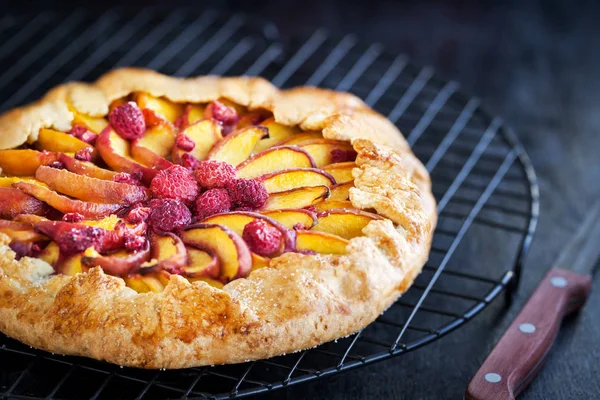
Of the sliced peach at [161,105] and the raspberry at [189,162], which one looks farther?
the sliced peach at [161,105]

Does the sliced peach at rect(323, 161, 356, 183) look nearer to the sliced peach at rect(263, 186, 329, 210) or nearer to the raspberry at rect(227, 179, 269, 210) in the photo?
the sliced peach at rect(263, 186, 329, 210)

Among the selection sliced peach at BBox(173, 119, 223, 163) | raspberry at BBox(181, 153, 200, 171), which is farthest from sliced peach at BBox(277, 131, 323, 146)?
raspberry at BBox(181, 153, 200, 171)

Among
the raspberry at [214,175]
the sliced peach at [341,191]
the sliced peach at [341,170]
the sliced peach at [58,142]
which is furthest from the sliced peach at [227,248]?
the sliced peach at [58,142]

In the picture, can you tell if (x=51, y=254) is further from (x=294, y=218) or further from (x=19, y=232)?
(x=294, y=218)

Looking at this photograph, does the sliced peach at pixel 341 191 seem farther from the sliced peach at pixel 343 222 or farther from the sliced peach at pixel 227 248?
the sliced peach at pixel 227 248

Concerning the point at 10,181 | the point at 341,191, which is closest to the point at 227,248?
the point at 341,191
